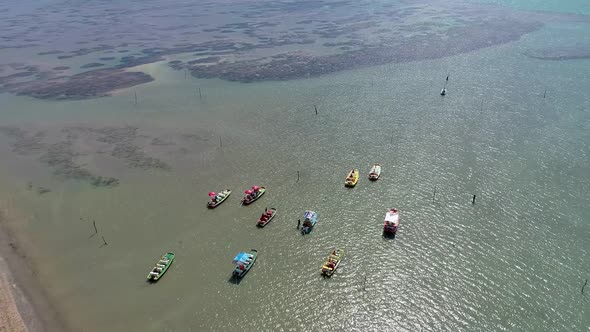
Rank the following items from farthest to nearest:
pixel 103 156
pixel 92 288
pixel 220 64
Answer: pixel 220 64 → pixel 103 156 → pixel 92 288

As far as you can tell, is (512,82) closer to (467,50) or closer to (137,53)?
(467,50)

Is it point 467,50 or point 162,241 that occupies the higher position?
point 467,50

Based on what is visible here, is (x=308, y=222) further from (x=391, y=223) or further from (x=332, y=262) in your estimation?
(x=391, y=223)

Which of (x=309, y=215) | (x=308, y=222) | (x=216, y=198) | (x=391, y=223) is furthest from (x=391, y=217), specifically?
(x=216, y=198)

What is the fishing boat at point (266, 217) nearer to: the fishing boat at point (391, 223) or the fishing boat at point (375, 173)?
the fishing boat at point (391, 223)

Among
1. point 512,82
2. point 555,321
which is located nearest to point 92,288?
point 555,321

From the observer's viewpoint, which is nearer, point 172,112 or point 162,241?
point 162,241

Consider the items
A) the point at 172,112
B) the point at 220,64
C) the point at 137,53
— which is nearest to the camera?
the point at 172,112
